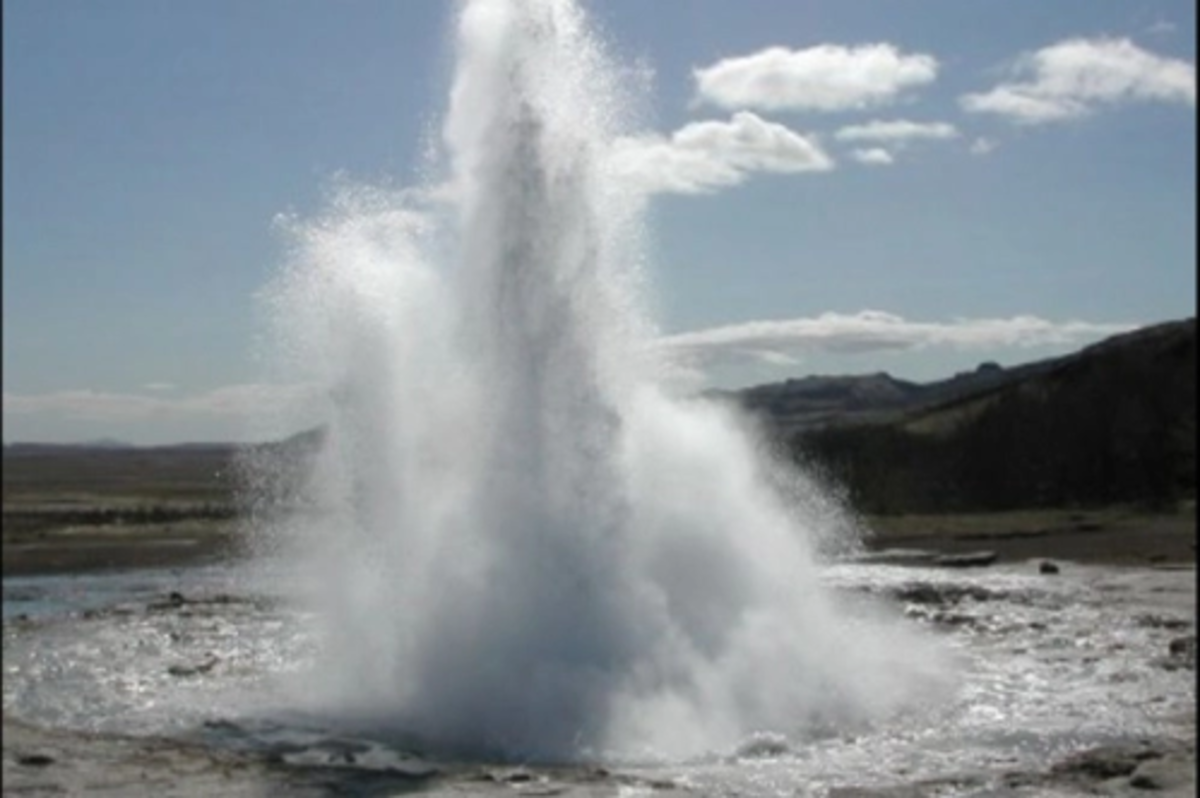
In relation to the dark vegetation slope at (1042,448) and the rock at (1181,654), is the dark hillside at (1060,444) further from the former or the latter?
the rock at (1181,654)

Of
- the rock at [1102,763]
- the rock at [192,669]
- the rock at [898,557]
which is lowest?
the rock at [192,669]

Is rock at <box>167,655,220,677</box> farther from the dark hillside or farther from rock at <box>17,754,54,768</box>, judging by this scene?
the dark hillside

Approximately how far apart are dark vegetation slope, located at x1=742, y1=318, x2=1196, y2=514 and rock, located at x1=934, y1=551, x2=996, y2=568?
72.0 ft

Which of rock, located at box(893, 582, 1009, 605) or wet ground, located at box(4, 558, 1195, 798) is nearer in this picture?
wet ground, located at box(4, 558, 1195, 798)

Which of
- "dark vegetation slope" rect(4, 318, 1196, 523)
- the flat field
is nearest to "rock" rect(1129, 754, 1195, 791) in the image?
the flat field

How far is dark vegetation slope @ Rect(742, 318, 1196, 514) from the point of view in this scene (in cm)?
6819

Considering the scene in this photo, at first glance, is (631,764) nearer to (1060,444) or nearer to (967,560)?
(967,560)

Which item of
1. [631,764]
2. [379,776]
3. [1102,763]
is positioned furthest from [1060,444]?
[379,776]

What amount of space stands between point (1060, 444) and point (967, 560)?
→ 29.0 meters

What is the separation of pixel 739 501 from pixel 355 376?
23.3 feet

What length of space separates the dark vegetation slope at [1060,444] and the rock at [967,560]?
22.0 meters

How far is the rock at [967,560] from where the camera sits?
44.7 meters

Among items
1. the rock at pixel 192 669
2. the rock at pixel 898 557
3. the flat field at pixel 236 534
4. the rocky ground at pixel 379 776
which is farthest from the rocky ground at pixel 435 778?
the rock at pixel 898 557

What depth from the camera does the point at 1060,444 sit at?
235 ft
